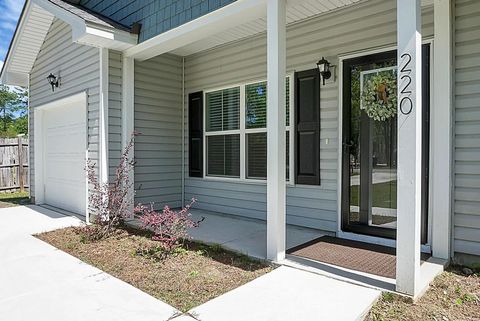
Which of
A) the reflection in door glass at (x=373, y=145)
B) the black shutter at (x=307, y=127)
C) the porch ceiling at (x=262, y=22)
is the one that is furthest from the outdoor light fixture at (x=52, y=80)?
the reflection in door glass at (x=373, y=145)

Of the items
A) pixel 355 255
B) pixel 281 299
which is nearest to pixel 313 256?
pixel 355 255

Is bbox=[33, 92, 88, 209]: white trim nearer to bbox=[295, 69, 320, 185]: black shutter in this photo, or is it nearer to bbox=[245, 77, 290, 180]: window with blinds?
bbox=[245, 77, 290, 180]: window with blinds

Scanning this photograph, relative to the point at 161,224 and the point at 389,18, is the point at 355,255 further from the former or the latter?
the point at 389,18

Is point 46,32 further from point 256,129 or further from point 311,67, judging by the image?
point 311,67

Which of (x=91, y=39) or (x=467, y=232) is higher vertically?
(x=91, y=39)

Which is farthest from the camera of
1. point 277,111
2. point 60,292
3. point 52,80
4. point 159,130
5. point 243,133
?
point 52,80

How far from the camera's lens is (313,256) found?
3.68 metres

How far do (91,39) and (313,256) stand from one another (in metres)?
4.45

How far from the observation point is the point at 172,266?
354 cm

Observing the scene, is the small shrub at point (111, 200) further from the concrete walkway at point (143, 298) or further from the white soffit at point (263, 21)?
the white soffit at point (263, 21)

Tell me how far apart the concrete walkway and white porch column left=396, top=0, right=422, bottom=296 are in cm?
36

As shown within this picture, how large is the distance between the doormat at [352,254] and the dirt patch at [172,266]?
64cm

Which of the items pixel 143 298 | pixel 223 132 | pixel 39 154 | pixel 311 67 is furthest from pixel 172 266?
pixel 39 154

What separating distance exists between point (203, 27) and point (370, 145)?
269 centimetres
